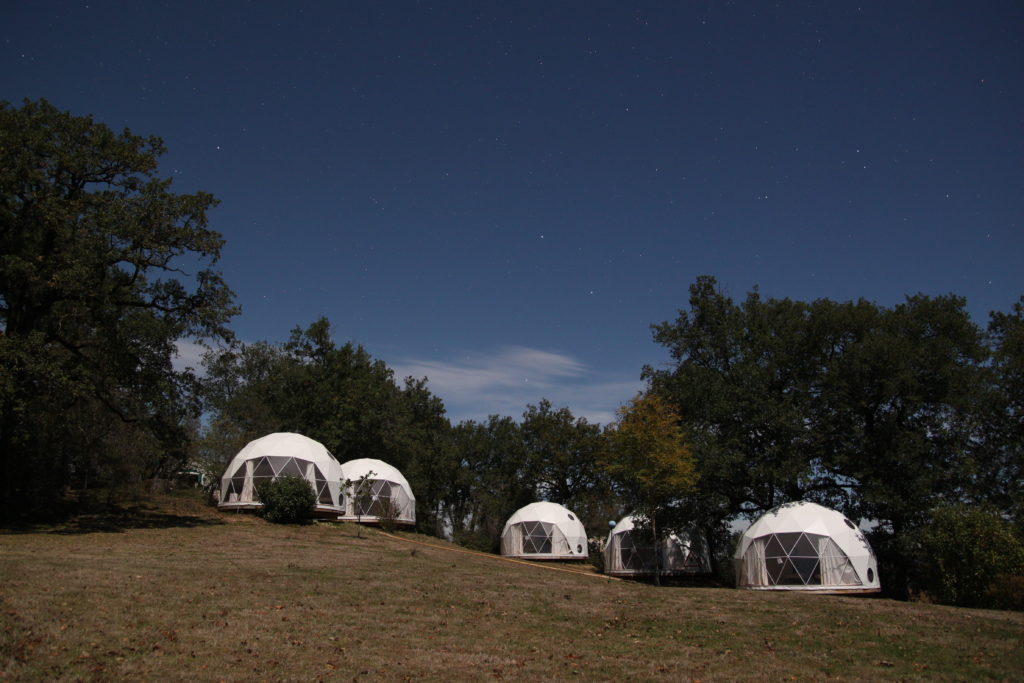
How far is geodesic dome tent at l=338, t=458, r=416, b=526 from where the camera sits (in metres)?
41.9

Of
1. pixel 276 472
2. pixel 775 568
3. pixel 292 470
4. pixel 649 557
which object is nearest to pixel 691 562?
pixel 649 557

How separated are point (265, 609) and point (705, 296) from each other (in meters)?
32.6

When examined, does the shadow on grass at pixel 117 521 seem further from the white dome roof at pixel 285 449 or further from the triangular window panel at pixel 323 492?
the triangular window panel at pixel 323 492

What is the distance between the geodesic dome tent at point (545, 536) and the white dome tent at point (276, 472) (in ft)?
43.3

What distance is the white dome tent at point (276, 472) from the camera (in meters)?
36.3

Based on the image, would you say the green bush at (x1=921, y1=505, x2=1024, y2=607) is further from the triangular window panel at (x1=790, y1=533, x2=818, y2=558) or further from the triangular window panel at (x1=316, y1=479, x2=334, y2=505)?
the triangular window panel at (x1=316, y1=479, x2=334, y2=505)

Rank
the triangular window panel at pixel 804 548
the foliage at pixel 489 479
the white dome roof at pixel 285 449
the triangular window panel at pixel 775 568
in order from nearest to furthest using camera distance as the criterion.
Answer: the triangular window panel at pixel 804 548
the triangular window panel at pixel 775 568
the white dome roof at pixel 285 449
the foliage at pixel 489 479

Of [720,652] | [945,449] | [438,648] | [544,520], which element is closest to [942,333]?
[945,449]

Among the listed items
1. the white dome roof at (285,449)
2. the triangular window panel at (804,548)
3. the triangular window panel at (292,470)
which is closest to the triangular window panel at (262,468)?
the white dome roof at (285,449)

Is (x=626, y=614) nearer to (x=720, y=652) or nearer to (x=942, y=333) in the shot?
(x=720, y=652)

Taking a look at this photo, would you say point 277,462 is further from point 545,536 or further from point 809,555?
point 809,555

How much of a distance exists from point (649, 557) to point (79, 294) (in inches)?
1212

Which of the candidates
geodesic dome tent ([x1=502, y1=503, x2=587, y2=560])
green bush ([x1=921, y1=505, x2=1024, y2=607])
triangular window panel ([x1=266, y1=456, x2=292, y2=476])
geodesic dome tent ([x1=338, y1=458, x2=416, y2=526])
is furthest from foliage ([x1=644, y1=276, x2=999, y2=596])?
triangular window panel ([x1=266, y1=456, x2=292, y2=476])

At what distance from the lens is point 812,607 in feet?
58.1
